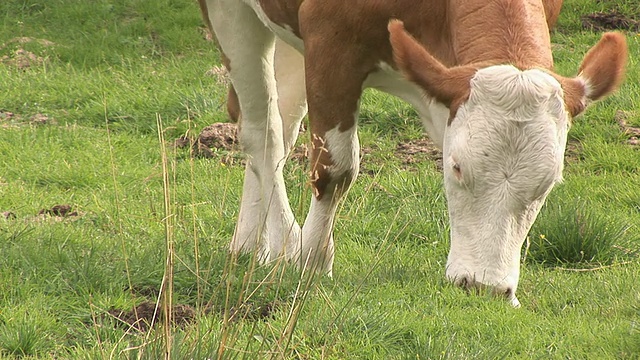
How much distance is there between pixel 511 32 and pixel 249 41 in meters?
2.05

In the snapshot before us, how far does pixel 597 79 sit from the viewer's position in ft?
15.8

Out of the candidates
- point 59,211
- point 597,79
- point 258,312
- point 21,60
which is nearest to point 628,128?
point 597,79

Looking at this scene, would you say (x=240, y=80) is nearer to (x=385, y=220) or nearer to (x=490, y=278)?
(x=385, y=220)

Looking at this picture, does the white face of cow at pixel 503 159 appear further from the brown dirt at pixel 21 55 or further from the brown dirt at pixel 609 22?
the brown dirt at pixel 609 22

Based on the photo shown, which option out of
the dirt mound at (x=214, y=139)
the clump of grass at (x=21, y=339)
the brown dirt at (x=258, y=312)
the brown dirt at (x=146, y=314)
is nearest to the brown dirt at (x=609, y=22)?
the dirt mound at (x=214, y=139)

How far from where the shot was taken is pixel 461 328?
4.66 metres

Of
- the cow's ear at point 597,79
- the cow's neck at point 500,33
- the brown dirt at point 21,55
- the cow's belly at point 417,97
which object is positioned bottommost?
the brown dirt at point 21,55

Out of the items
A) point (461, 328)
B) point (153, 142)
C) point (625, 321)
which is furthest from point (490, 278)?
point (153, 142)

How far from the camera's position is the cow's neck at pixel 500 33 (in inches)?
188

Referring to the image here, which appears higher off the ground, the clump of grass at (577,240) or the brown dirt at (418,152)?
the clump of grass at (577,240)

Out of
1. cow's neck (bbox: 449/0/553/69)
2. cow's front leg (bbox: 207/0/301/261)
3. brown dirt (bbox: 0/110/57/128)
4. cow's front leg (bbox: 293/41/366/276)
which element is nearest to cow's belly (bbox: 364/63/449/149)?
cow's front leg (bbox: 293/41/366/276)

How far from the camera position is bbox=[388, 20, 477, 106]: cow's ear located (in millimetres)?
4637

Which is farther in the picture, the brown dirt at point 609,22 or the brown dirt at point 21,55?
the brown dirt at point 609,22

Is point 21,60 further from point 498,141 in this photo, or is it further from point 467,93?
point 498,141
